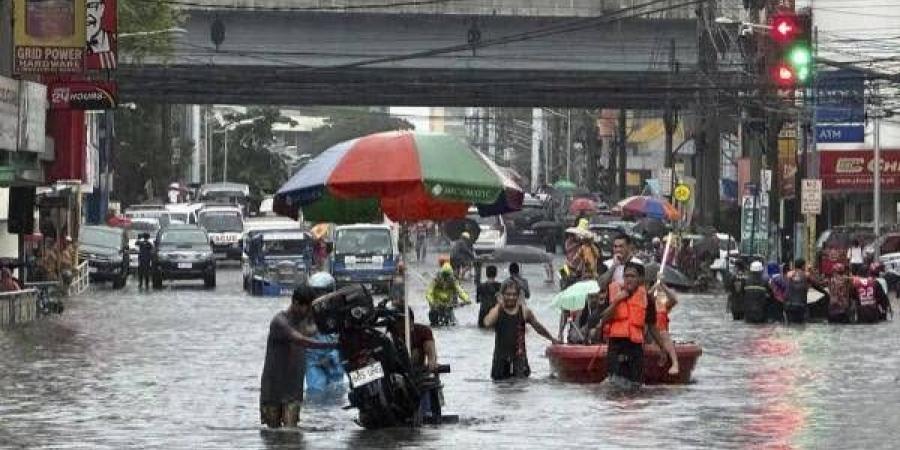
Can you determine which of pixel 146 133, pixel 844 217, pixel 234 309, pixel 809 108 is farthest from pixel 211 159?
pixel 234 309

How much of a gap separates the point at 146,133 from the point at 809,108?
5137 cm

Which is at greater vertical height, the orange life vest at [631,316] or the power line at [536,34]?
the power line at [536,34]

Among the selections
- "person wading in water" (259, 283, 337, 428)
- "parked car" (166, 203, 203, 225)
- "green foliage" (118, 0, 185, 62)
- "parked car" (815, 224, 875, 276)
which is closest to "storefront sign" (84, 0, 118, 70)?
"parked car" (815, 224, 875, 276)

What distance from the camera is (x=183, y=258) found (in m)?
61.1

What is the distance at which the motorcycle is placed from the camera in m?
20.2

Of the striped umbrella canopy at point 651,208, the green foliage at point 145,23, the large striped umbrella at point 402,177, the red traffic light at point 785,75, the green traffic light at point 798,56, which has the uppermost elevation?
the green foliage at point 145,23

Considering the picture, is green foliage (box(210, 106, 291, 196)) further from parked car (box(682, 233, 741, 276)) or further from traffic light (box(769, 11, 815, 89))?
traffic light (box(769, 11, 815, 89))

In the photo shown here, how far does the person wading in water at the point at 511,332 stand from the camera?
26.9m

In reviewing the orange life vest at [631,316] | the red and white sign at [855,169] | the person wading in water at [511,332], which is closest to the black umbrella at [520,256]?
the red and white sign at [855,169]

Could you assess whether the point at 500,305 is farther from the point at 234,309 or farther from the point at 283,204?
the point at 234,309

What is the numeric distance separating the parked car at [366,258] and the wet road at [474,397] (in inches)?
609

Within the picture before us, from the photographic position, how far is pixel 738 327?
41.7 meters

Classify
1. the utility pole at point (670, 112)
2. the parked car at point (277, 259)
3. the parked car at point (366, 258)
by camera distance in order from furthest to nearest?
the utility pole at point (670, 112) → the parked car at point (366, 258) → the parked car at point (277, 259)

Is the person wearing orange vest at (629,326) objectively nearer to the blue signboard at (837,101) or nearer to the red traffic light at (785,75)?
the red traffic light at (785,75)
